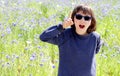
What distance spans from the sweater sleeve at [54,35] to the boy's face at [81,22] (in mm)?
134

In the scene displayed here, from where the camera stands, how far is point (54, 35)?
2.74 m

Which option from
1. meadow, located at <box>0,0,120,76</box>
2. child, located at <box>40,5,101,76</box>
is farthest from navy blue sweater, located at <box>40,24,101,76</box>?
meadow, located at <box>0,0,120,76</box>

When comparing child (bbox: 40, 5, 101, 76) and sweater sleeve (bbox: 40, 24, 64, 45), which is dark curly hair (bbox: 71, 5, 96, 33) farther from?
sweater sleeve (bbox: 40, 24, 64, 45)

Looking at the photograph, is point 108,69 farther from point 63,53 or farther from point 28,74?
point 63,53

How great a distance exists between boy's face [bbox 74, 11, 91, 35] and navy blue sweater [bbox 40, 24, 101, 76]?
0.06 m

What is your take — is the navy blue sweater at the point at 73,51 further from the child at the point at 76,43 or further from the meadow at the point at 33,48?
the meadow at the point at 33,48

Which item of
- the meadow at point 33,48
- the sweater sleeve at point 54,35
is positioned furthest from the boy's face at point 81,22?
the meadow at point 33,48

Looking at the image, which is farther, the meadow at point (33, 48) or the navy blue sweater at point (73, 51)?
the meadow at point (33, 48)

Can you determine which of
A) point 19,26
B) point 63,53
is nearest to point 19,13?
point 19,26

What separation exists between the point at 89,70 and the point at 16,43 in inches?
85.0

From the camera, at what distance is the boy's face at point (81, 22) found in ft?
9.00

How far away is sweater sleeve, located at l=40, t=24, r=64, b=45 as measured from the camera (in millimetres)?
2719

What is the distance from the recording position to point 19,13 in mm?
6691

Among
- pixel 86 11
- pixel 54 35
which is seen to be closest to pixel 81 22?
pixel 86 11
